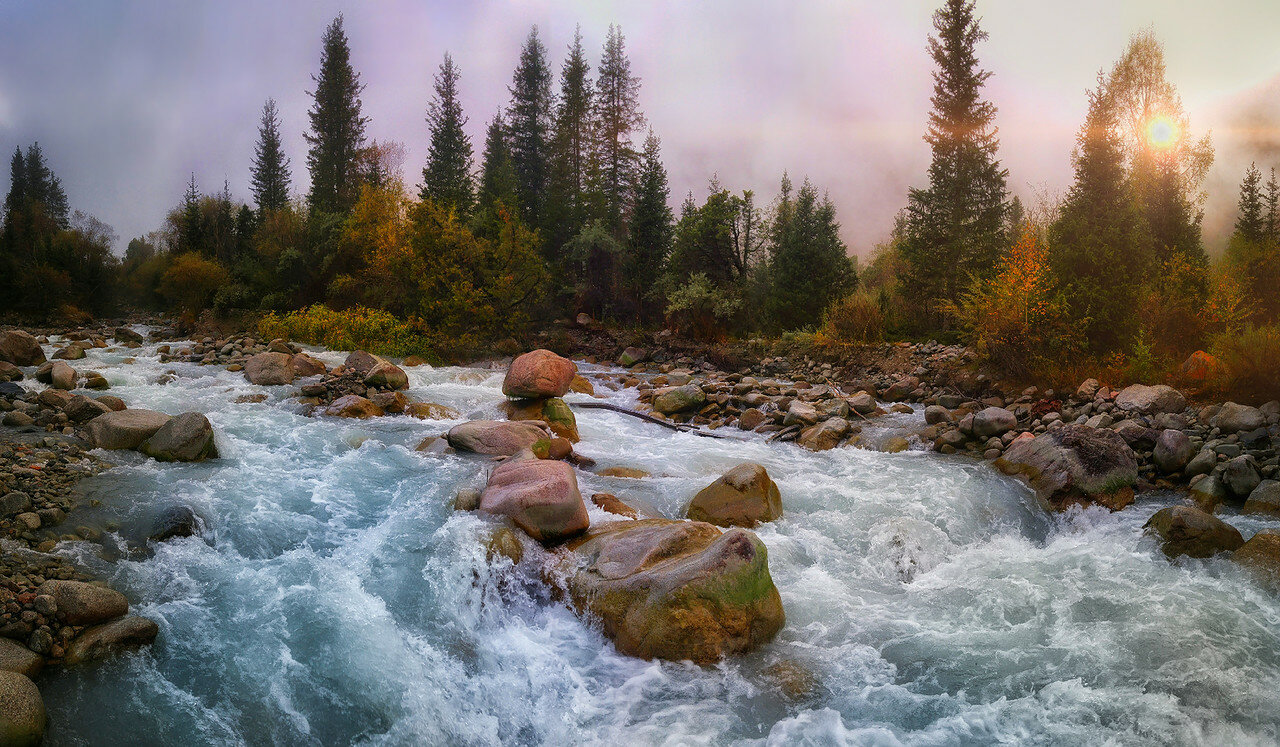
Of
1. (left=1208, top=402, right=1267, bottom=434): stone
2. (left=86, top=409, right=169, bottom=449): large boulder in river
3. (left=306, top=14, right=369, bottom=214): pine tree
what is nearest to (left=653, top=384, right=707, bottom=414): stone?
(left=1208, top=402, right=1267, bottom=434): stone

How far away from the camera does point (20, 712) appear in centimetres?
369

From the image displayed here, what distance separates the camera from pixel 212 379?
47.9ft

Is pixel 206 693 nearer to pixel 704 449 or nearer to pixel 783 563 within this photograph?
pixel 783 563

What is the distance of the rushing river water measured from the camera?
4328mm

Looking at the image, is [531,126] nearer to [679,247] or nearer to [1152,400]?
[679,247]

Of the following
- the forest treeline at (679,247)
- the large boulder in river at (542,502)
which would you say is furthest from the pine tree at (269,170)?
the large boulder in river at (542,502)

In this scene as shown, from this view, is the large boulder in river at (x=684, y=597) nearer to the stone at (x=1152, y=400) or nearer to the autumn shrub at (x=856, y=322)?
the stone at (x=1152, y=400)

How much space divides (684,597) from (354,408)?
10012 mm

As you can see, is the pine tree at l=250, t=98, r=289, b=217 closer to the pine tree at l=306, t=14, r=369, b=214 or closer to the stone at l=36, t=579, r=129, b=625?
the pine tree at l=306, t=14, r=369, b=214

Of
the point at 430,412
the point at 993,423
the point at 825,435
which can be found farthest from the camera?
the point at 430,412

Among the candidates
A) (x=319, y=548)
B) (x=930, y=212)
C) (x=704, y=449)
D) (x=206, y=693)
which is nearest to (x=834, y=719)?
(x=206, y=693)

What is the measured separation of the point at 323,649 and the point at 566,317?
25387 mm

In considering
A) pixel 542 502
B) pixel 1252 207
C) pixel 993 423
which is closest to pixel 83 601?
pixel 542 502

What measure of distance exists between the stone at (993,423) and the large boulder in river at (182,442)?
12840 millimetres
